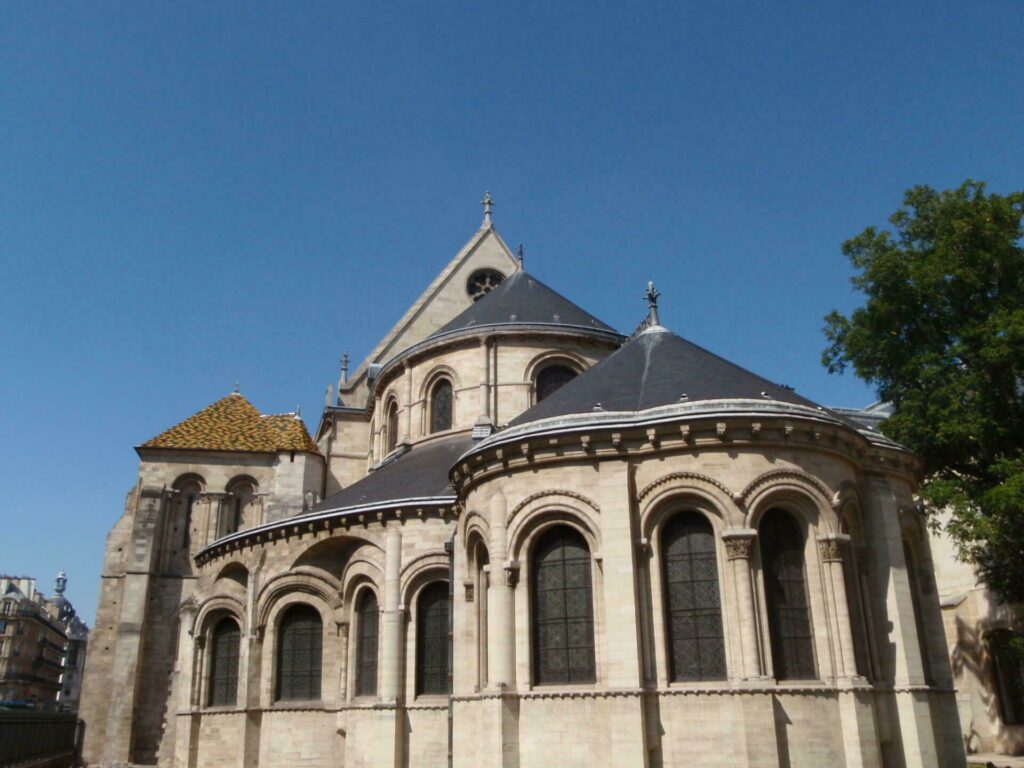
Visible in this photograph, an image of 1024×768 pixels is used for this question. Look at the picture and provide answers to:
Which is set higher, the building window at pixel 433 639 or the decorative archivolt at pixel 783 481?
the decorative archivolt at pixel 783 481

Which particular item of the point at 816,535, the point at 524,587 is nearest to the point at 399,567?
the point at 524,587

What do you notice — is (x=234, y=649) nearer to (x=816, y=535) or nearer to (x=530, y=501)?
(x=530, y=501)

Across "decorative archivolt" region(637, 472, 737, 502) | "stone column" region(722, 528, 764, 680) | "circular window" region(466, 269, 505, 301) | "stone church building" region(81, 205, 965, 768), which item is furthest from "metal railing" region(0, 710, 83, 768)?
"circular window" region(466, 269, 505, 301)

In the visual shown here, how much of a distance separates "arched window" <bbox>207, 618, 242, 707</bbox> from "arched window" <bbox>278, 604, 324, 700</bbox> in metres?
1.54

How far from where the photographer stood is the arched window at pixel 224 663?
2153 cm

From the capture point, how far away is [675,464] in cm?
1412

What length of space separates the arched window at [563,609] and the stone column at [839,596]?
3.69m

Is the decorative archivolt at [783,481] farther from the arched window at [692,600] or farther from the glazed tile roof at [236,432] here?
the glazed tile roof at [236,432]

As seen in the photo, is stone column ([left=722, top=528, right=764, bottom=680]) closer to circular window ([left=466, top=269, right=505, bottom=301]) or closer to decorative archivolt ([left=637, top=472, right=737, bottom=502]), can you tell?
decorative archivolt ([left=637, top=472, right=737, bottom=502])

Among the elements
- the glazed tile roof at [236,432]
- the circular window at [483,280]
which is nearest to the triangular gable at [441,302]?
the circular window at [483,280]

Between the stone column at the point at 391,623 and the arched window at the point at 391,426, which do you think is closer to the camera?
the stone column at the point at 391,623

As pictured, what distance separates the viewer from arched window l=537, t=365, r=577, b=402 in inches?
992

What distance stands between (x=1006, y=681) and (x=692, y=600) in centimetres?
1710

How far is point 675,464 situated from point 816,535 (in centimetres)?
250
